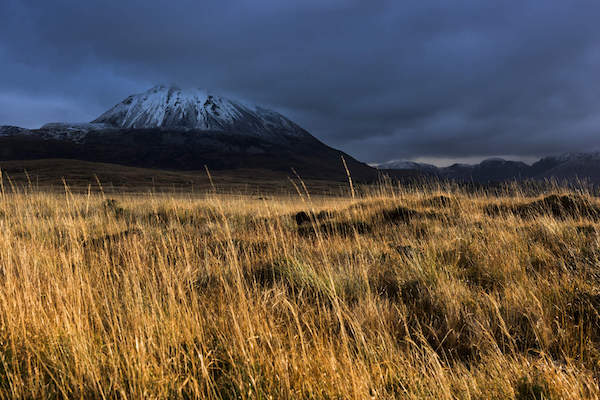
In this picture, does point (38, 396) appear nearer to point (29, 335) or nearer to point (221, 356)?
point (29, 335)

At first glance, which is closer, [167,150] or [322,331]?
[322,331]

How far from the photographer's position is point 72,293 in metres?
2.48

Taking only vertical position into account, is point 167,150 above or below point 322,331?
above

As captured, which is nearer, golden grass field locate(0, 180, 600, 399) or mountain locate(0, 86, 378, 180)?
golden grass field locate(0, 180, 600, 399)

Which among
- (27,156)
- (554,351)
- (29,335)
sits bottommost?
(554,351)

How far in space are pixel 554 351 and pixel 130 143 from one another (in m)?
191

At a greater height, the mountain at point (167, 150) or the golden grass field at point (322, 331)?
the mountain at point (167, 150)

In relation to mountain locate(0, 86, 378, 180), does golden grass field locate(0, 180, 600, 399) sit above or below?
below

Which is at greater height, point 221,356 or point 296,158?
point 296,158

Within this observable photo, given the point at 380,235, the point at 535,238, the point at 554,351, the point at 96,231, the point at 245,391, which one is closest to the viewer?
the point at 245,391

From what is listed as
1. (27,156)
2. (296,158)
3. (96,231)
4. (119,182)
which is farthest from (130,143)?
(96,231)

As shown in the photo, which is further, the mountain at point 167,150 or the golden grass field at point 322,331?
the mountain at point 167,150

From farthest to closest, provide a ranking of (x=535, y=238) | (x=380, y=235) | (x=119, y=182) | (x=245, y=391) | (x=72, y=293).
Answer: (x=119, y=182), (x=380, y=235), (x=535, y=238), (x=72, y=293), (x=245, y=391)

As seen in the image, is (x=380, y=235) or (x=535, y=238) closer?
(x=535, y=238)
